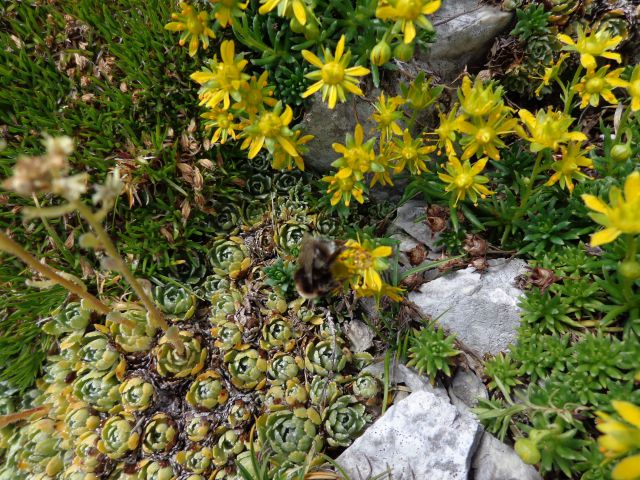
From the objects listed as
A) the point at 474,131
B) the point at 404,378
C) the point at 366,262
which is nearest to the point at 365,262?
the point at 366,262

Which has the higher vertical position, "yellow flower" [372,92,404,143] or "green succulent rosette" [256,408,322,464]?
"yellow flower" [372,92,404,143]

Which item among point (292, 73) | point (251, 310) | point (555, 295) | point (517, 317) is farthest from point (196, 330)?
point (555, 295)

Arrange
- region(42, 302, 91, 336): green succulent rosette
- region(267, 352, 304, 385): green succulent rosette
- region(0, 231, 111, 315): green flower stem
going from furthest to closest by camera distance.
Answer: region(42, 302, 91, 336): green succulent rosette, region(267, 352, 304, 385): green succulent rosette, region(0, 231, 111, 315): green flower stem

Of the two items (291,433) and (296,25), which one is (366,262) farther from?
(296,25)

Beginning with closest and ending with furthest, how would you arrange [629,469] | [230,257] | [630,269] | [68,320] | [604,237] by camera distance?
1. [629,469]
2. [604,237]
3. [630,269]
4. [68,320]
5. [230,257]

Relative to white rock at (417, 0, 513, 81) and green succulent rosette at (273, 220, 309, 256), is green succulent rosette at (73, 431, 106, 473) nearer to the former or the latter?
green succulent rosette at (273, 220, 309, 256)

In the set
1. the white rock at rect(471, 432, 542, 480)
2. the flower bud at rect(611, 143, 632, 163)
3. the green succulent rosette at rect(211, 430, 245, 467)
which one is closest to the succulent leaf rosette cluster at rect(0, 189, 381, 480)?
the green succulent rosette at rect(211, 430, 245, 467)

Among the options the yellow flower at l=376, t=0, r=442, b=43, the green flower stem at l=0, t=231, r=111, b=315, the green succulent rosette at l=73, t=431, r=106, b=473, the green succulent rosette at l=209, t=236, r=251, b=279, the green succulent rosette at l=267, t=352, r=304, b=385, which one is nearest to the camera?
the green flower stem at l=0, t=231, r=111, b=315
